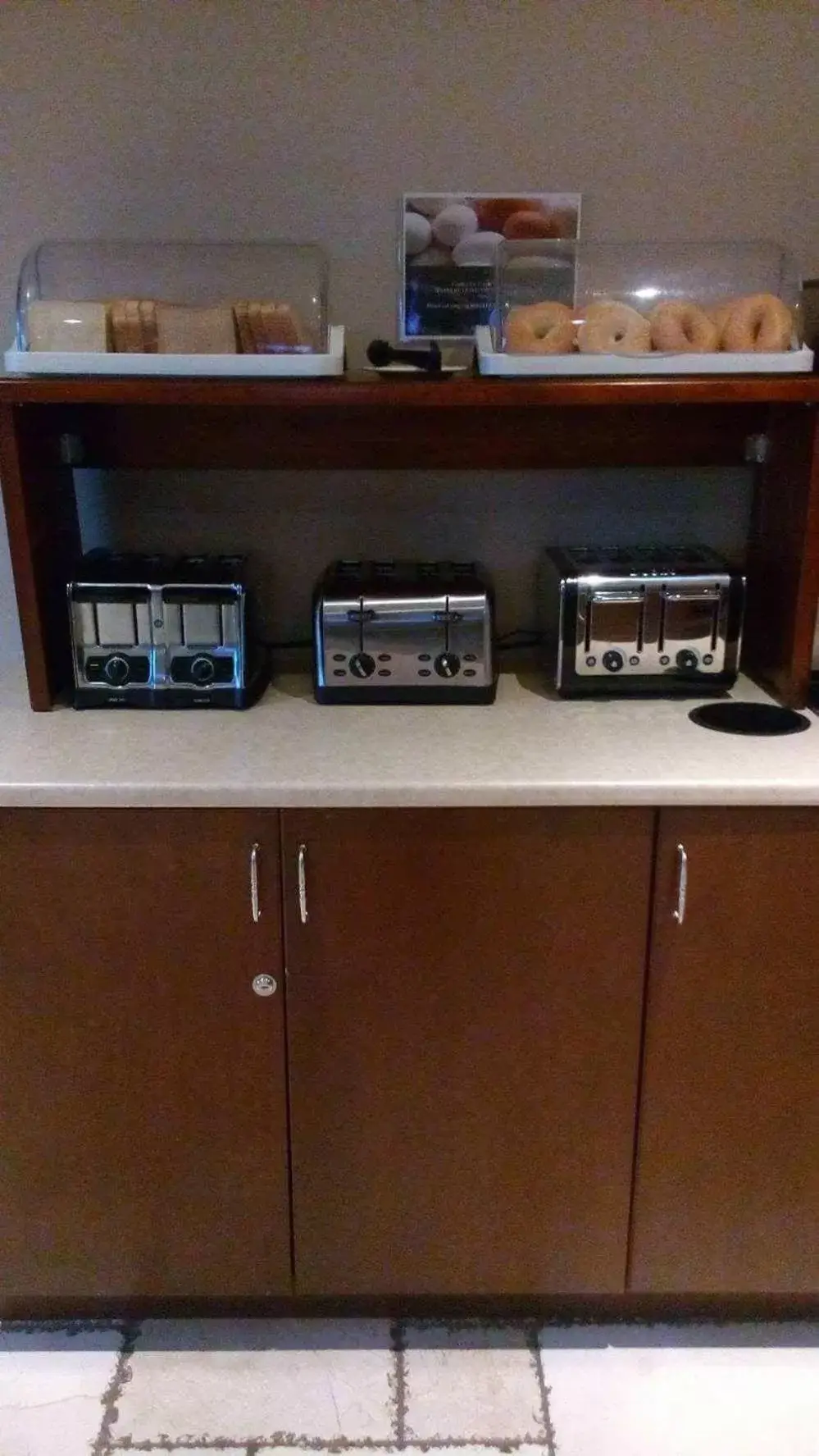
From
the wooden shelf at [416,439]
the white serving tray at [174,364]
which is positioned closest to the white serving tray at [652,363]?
the wooden shelf at [416,439]

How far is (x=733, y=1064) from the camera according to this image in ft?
5.11

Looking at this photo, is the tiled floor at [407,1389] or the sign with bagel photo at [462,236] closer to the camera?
the tiled floor at [407,1389]

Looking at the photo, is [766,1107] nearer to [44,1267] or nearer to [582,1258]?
[582,1258]

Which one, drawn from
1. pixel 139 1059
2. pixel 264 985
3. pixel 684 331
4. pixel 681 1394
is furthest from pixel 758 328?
pixel 681 1394

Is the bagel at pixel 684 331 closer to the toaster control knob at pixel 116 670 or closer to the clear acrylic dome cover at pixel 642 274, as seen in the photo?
the clear acrylic dome cover at pixel 642 274

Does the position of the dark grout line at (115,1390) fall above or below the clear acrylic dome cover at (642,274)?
below

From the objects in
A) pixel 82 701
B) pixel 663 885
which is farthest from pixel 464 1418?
pixel 82 701

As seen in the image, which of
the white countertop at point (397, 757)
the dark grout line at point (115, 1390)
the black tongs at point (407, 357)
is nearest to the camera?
the white countertop at point (397, 757)

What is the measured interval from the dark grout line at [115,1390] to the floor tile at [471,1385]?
42 centimetres

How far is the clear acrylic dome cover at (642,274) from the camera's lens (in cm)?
175

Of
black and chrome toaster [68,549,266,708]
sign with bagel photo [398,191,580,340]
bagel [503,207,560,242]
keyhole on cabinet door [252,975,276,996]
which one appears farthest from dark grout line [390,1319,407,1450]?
bagel [503,207,560,242]

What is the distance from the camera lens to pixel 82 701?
171cm

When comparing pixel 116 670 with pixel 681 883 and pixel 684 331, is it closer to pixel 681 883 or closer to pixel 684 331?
pixel 681 883

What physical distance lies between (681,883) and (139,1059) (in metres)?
0.79
